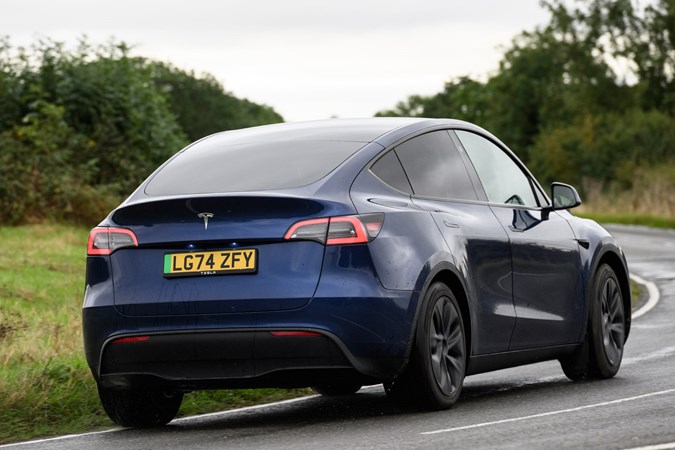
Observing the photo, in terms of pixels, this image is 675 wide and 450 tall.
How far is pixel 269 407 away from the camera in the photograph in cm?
902

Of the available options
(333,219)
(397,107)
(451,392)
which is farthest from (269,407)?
(397,107)

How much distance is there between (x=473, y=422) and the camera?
756 centimetres

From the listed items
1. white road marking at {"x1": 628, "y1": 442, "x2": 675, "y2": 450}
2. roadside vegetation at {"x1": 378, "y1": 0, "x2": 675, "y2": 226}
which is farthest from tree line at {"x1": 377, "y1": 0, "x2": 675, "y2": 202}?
white road marking at {"x1": 628, "y1": 442, "x2": 675, "y2": 450}

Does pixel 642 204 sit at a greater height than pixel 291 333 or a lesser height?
lesser

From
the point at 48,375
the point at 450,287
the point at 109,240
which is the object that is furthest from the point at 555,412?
the point at 48,375

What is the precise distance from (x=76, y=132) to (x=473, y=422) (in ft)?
78.4

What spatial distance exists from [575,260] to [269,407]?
2333 millimetres

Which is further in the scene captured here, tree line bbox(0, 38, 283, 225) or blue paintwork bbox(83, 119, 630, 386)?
tree line bbox(0, 38, 283, 225)

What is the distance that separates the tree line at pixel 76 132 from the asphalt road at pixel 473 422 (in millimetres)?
Answer: 16567

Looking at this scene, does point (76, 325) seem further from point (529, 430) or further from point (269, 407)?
point (529, 430)

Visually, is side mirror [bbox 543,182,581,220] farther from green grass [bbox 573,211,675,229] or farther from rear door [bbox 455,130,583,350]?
green grass [bbox 573,211,675,229]

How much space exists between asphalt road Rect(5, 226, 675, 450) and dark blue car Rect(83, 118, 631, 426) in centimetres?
26

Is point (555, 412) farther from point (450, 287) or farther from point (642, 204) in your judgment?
point (642, 204)

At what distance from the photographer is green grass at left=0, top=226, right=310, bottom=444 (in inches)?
334
